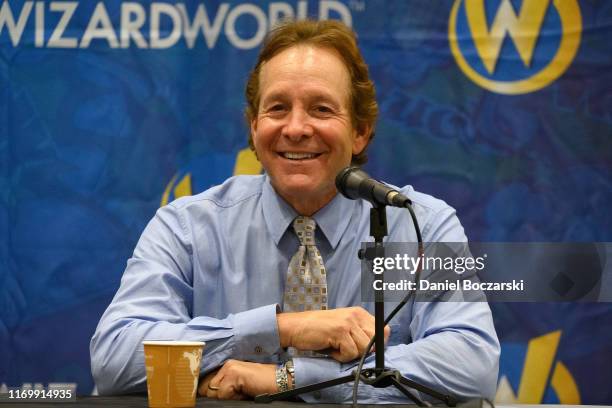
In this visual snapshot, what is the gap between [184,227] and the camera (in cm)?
216

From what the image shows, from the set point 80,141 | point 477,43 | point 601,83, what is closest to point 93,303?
point 80,141

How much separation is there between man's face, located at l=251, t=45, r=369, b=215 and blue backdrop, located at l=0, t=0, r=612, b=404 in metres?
0.58

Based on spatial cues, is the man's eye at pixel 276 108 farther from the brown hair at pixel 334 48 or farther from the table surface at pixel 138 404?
the table surface at pixel 138 404

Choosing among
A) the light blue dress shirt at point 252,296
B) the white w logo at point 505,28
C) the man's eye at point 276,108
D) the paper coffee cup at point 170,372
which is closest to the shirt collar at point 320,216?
the light blue dress shirt at point 252,296

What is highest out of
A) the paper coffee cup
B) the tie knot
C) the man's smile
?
Answer: the man's smile

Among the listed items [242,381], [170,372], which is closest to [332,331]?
[242,381]

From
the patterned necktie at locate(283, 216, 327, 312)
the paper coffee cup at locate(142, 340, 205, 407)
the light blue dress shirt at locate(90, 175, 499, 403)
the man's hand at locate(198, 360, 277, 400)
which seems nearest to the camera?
the paper coffee cup at locate(142, 340, 205, 407)

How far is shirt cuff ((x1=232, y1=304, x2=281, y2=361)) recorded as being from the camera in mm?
1850

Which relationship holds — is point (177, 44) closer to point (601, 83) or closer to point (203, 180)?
point (203, 180)

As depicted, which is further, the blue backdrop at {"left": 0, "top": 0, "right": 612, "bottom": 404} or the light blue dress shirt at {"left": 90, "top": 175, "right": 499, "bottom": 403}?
the blue backdrop at {"left": 0, "top": 0, "right": 612, "bottom": 404}

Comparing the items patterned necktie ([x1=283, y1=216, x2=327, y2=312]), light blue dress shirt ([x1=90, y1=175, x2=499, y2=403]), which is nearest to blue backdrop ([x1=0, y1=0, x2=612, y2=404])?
light blue dress shirt ([x1=90, y1=175, x2=499, y2=403])

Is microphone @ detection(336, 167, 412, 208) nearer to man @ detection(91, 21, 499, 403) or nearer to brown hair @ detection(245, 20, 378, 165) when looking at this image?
man @ detection(91, 21, 499, 403)

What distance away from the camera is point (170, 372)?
4.61 feet

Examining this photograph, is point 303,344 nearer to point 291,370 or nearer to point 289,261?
point 291,370
